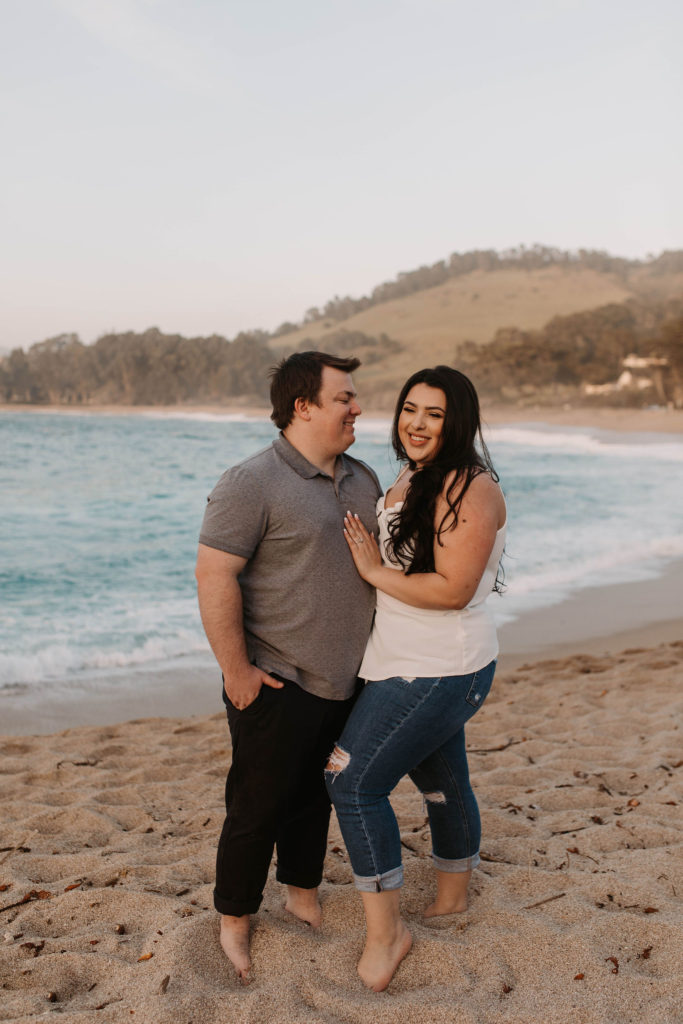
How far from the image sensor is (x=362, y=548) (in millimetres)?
2414

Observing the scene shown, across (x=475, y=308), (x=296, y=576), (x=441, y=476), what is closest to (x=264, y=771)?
(x=296, y=576)

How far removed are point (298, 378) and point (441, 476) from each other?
51 cm

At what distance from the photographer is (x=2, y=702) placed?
18.3ft

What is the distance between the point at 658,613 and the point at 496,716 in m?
3.70

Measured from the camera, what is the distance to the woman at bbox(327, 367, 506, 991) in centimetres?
231

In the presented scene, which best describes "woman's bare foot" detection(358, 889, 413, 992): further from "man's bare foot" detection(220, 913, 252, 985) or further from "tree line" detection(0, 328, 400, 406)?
"tree line" detection(0, 328, 400, 406)

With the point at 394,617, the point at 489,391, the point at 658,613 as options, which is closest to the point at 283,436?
the point at 394,617

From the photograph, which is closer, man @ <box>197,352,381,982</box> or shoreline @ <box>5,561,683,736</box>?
man @ <box>197,352,381,982</box>

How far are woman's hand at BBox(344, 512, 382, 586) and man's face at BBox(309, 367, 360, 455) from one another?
23cm

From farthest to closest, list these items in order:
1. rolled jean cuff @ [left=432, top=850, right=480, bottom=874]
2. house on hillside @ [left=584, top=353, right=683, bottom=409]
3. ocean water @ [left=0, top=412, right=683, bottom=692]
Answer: house on hillside @ [left=584, top=353, right=683, bottom=409] < ocean water @ [left=0, top=412, right=683, bottom=692] < rolled jean cuff @ [left=432, top=850, right=480, bottom=874]

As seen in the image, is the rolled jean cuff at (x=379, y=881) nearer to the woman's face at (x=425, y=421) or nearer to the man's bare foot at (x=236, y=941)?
the man's bare foot at (x=236, y=941)

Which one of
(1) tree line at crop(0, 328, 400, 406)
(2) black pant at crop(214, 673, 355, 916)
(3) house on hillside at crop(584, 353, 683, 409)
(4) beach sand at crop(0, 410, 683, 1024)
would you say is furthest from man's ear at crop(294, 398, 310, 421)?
(1) tree line at crop(0, 328, 400, 406)

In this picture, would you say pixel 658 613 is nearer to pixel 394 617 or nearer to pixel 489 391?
pixel 394 617

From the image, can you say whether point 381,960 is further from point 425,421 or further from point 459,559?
point 425,421
